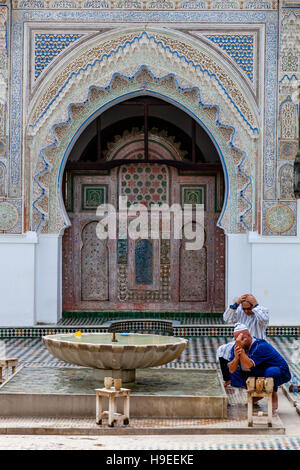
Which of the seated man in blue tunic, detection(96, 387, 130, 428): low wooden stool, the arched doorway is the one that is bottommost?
detection(96, 387, 130, 428): low wooden stool

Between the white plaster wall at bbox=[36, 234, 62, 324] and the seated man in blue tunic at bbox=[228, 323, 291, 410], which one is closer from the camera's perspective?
the seated man in blue tunic at bbox=[228, 323, 291, 410]

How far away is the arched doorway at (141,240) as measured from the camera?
859cm

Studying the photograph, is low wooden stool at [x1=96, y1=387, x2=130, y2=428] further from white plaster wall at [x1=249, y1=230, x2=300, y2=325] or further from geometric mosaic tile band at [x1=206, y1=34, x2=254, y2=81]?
geometric mosaic tile band at [x1=206, y1=34, x2=254, y2=81]

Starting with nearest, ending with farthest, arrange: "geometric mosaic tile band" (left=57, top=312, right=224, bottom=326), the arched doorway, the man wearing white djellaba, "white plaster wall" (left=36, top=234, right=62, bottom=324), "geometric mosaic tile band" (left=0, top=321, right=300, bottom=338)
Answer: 1. the man wearing white djellaba
2. "geometric mosaic tile band" (left=0, top=321, right=300, bottom=338)
3. "white plaster wall" (left=36, top=234, right=62, bottom=324)
4. "geometric mosaic tile band" (left=57, top=312, right=224, bottom=326)
5. the arched doorway

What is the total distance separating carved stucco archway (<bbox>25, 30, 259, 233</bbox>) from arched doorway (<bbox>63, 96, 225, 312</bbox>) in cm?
Answer: 91

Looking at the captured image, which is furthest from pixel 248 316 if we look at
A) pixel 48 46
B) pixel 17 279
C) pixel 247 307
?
pixel 48 46

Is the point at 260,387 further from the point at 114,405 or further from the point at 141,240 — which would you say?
the point at 141,240

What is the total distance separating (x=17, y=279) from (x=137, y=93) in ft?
6.39

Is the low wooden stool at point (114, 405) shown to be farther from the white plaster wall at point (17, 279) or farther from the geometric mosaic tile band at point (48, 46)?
the geometric mosaic tile band at point (48, 46)

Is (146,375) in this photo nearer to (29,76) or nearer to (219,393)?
(219,393)

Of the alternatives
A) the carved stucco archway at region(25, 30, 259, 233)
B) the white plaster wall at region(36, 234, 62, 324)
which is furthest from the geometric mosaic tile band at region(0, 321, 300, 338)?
the carved stucco archway at region(25, 30, 259, 233)

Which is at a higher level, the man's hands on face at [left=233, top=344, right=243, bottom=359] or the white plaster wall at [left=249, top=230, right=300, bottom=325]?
the white plaster wall at [left=249, top=230, right=300, bottom=325]

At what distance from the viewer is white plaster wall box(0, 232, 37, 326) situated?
7.48 m

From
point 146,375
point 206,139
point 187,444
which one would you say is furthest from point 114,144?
point 187,444
